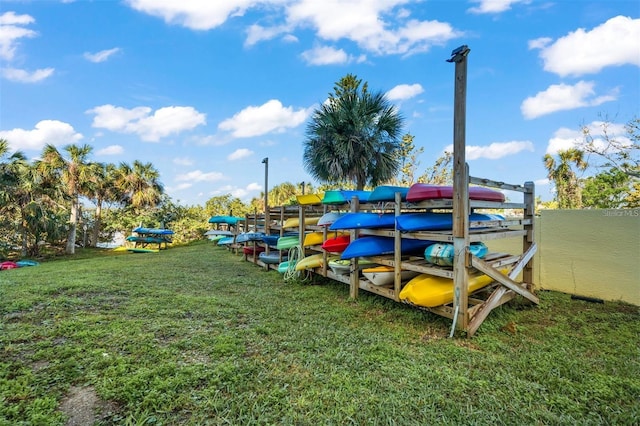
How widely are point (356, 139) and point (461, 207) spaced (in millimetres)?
7868

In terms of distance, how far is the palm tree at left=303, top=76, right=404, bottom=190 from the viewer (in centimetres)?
1052

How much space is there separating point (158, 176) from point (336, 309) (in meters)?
18.8

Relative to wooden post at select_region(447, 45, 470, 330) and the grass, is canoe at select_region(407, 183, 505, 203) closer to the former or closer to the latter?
wooden post at select_region(447, 45, 470, 330)

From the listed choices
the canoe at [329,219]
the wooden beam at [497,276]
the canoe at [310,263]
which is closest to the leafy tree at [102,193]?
the canoe at [310,263]

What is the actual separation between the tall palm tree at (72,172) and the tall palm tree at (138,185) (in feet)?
6.42

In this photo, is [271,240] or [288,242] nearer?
[288,242]

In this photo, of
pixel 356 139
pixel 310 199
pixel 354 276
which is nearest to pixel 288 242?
pixel 310 199

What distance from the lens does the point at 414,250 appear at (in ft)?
13.4

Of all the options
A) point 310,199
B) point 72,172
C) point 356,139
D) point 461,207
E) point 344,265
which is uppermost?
point 356,139

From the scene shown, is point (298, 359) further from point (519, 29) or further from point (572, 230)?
point (519, 29)

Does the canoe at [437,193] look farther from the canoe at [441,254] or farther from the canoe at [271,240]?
the canoe at [271,240]

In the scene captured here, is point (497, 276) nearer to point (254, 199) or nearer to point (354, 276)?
point (354, 276)

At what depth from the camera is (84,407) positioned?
1.74 metres

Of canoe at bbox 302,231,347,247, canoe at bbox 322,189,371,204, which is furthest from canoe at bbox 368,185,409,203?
canoe at bbox 302,231,347,247
